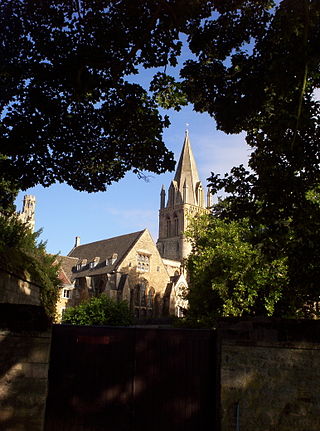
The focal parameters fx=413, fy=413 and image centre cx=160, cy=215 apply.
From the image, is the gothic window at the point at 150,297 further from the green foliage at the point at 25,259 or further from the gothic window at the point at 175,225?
the gothic window at the point at 175,225

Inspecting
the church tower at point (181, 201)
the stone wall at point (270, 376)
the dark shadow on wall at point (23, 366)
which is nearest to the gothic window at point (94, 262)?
the church tower at point (181, 201)

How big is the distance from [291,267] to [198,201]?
82.1m

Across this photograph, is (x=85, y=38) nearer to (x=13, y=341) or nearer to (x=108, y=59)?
(x=108, y=59)

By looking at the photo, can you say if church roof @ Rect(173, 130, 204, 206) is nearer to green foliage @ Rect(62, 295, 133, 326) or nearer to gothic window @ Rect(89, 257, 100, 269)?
gothic window @ Rect(89, 257, 100, 269)

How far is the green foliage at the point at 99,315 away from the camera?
3362 centimetres

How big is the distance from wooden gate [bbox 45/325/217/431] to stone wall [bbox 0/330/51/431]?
0.32 m

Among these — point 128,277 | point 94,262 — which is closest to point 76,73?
point 128,277

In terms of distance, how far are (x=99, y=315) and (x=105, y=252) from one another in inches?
1090

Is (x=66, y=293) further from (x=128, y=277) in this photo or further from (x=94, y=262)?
(x=128, y=277)

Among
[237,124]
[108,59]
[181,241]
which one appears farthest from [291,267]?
[181,241]

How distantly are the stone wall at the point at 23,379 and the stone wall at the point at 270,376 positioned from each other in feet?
11.0

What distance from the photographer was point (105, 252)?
6122cm

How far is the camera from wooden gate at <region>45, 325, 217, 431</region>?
782 centimetres

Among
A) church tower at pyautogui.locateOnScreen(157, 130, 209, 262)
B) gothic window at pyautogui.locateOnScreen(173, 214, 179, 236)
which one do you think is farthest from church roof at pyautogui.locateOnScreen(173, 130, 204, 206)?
gothic window at pyautogui.locateOnScreen(173, 214, 179, 236)
